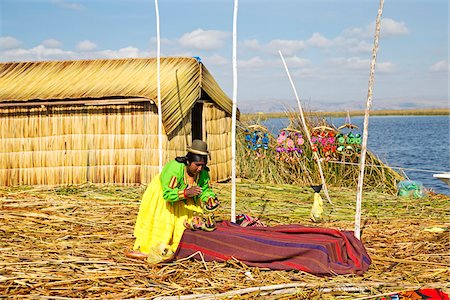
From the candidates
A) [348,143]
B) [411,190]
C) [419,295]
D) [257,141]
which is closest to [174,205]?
[419,295]

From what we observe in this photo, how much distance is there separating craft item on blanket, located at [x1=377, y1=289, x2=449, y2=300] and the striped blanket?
0.56 m

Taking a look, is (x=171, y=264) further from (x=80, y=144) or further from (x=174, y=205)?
(x=80, y=144)

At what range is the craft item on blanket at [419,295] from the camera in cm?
412

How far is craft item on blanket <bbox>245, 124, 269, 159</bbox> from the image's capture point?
11.8 m

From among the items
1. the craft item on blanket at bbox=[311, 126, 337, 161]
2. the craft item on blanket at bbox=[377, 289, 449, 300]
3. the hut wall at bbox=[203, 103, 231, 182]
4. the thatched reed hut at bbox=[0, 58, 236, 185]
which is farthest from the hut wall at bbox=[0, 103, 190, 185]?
the craft item on blanket at bbox=[377, 289, 449, 300]

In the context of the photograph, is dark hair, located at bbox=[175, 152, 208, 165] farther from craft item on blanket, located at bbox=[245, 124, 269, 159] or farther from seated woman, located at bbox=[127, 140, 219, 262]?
craft item on blanket, located at bbox=[245, 124, 269, 159]

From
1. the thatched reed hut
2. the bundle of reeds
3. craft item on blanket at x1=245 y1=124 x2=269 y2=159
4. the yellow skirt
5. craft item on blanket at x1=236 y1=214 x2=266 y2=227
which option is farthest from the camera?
craft item on blanket at x1=245 y1=124 x2=269 y2=159

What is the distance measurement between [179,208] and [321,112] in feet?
22.8

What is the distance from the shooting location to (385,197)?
9.09 metres

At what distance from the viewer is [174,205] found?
542 centimetres

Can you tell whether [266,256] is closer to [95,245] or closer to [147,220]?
[147,220]

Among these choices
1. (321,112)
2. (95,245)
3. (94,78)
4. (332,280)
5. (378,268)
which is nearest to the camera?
(332,280)

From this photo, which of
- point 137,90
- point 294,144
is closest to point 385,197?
point 294,144

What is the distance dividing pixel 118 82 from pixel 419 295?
24.4 feet
